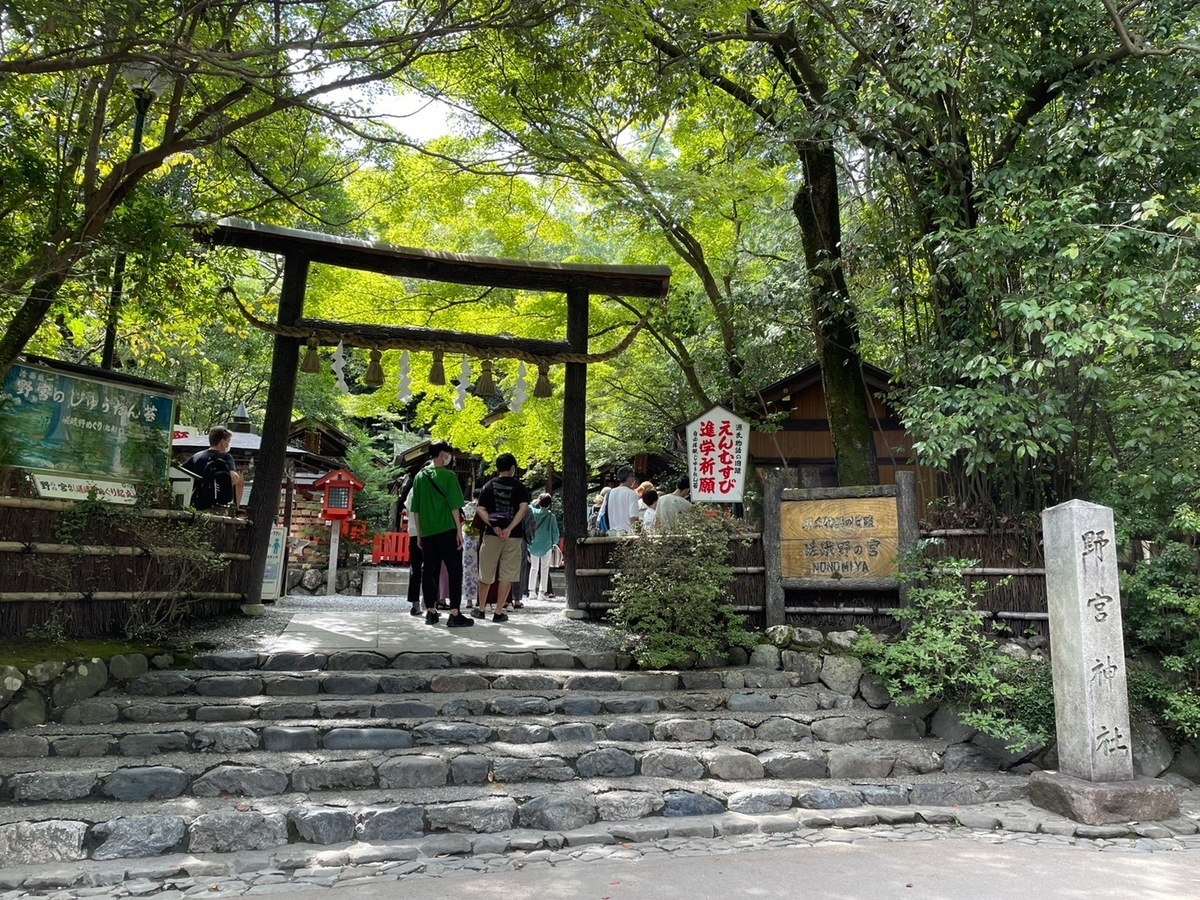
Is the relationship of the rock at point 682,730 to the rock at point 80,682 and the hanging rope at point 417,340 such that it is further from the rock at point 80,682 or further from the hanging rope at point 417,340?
the hanging rope at point 417,340

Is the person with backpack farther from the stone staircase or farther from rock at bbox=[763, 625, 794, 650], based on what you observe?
rock at bbox=[763, 625, 794, 650]

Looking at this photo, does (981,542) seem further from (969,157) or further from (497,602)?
(497,602)

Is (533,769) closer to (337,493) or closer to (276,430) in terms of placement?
(276,430)

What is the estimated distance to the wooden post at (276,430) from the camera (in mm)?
9500

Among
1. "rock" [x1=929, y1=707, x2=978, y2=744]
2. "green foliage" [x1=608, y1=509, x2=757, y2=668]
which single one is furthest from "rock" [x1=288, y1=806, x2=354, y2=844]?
"rock" [x1=929, y1=707, x2=978, y2=744]

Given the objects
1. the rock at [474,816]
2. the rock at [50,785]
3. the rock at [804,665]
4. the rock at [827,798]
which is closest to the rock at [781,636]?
the rock at [804,665]

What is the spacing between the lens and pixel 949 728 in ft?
24.0

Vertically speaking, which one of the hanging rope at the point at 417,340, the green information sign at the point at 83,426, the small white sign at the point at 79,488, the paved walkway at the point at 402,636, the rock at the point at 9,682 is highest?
the hanging rope at the point at 417,340

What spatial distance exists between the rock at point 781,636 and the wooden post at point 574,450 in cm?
276

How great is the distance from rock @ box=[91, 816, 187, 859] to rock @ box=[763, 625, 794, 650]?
18.5 feet

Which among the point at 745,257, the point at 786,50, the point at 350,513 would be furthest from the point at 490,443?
the point at 786,50

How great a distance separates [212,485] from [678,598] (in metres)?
5.30

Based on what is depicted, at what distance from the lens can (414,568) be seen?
11.2m

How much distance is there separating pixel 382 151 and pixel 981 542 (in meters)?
9.50
